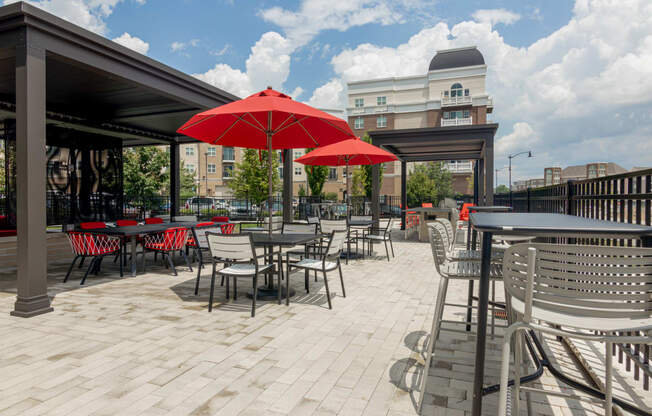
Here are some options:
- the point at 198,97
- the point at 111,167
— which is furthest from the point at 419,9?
the point at 111,167

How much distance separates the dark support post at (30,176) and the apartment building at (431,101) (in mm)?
43515

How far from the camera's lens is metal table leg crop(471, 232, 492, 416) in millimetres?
1986

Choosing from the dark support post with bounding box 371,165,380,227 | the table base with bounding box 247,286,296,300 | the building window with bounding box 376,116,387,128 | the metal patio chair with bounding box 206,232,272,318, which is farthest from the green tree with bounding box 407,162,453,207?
the metal patio chair with bounding box 206,232,272,318

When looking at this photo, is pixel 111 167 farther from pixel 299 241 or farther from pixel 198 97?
pixel 299 241

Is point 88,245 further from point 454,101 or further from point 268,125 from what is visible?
point 454,101

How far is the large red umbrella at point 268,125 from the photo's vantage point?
→ 15.5 ft

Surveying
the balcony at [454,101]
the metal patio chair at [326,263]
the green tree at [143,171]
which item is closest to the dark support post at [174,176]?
the metal patio chair at [326,263]

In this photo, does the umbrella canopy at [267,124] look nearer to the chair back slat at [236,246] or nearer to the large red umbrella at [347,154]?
the large red umbrella at [347,154]

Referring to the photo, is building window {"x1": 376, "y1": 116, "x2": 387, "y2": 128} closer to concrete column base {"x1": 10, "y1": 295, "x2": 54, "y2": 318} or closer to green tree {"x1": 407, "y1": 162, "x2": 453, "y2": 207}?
green tree {"x1": 407, "y1": 162, "x2": 453, "y2": 207}

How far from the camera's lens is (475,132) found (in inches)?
446

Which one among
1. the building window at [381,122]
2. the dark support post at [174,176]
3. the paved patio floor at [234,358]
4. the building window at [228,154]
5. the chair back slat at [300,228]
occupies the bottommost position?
the paved patio floor at [234,358]

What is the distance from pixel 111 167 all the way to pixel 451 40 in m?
49.7

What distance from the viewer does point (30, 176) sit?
439 cm

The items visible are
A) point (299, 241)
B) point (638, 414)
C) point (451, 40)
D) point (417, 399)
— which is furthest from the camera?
point (451, 40)
